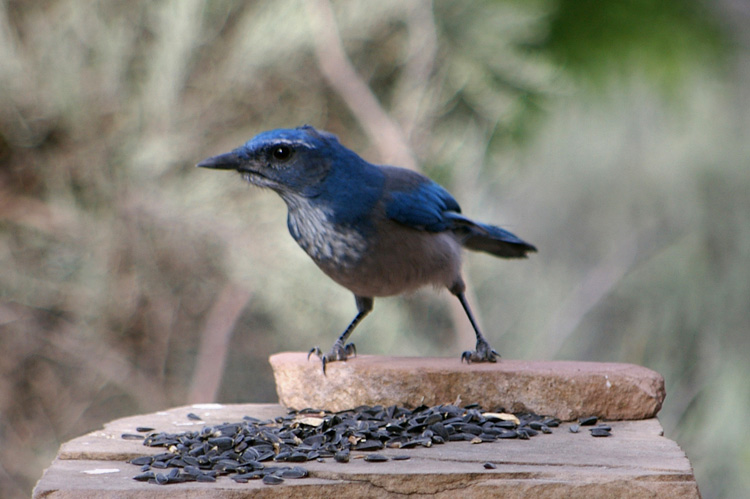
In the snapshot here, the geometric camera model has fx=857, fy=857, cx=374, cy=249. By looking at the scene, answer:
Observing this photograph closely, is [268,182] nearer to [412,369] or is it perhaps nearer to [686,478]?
[412,369]

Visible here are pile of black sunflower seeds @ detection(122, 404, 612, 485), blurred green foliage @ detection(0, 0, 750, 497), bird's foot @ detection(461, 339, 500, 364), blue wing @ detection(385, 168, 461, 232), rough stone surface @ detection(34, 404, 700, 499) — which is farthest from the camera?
blurred green foliage @ detection(0, 0, 750, 497)

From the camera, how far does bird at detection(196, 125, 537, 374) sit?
3.06 m

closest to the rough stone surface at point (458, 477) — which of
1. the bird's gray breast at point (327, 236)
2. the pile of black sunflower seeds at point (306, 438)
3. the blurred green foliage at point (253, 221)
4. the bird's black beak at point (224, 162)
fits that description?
the pile of black sunflower seeds at point (306, 438)

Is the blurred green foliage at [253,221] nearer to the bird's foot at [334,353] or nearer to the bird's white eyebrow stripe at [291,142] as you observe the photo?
the bird's foot at [334,353]

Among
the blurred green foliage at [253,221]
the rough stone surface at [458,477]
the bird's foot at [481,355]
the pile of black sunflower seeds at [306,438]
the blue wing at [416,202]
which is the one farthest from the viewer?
the blurred green foliage at [253,221]

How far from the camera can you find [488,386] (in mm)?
3086

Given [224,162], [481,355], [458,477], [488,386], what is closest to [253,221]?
[481,355]

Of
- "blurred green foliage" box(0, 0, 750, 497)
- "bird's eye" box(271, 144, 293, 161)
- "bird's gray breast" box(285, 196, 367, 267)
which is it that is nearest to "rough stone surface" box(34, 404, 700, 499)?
"bird's gray breast" box(285, 196, 367, 267)

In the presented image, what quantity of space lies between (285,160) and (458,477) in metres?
1.41

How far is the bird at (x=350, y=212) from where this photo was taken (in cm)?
306

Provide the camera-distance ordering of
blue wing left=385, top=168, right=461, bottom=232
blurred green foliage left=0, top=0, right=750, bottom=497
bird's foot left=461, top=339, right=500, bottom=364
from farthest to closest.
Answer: blurred green foliage left=0, top=0, right=750, bottom=497, bird's foot left=461, top=339, right=500, bottom=364, blue wing left=385, top=168, right=461, bottom=232

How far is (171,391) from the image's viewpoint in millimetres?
5824

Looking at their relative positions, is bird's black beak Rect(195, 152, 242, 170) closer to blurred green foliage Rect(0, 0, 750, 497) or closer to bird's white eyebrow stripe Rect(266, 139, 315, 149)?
bird's white eyebrow stripe Rect(266, 139, 315, 149)

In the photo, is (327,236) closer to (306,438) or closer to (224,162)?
(224,162)
